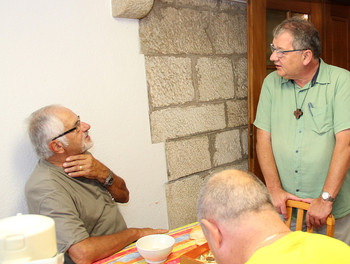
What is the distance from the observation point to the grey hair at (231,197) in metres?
1.05

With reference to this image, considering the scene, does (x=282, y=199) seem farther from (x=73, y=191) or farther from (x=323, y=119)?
(x=73, y=191)

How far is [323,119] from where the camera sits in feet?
6.95

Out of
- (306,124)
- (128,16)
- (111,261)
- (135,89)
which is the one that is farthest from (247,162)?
(111,261)

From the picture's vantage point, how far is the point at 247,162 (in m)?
3.19

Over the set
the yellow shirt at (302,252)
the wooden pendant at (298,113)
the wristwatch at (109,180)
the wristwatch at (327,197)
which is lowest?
the wristwatch at (327,197)

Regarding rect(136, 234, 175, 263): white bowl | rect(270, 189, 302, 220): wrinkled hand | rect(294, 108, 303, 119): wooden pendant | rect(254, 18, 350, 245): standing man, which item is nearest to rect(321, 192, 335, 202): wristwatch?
rect(254, 18, 350, 245): standing man

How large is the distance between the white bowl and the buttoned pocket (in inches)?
44.9

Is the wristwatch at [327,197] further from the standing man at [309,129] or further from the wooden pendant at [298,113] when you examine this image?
the wooden pendant at [298,113]

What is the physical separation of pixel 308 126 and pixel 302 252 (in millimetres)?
1375

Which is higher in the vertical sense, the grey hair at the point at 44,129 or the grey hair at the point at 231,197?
the grey hair at the point at 44,129

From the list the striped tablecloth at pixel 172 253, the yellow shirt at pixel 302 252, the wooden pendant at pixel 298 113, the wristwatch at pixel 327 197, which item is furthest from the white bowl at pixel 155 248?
the wooden pendant at pixel 298 113

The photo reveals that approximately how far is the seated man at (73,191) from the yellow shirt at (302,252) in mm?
968

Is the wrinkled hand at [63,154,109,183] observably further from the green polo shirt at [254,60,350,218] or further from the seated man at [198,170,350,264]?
the green polo shirt at [254,60,350,218]

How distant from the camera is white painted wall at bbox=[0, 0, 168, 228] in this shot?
193 centimetres
